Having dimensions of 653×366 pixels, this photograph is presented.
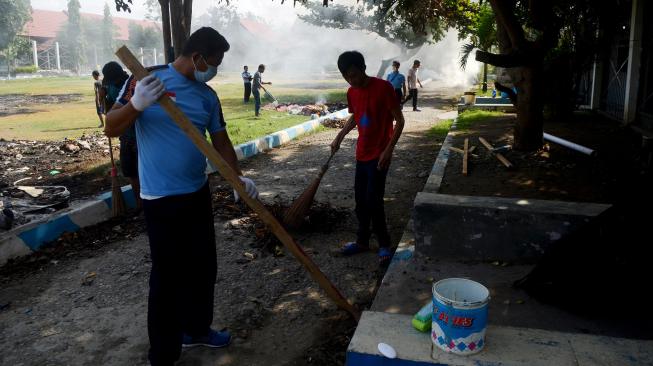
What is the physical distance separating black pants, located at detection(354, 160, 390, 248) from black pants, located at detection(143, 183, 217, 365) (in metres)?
1.64

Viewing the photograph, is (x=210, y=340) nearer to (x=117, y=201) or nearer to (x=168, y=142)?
(x=168, y=142)

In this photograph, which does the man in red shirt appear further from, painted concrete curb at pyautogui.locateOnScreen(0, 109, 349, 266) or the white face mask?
painted concrete curb at pyautogui.locateOnScreen(0, 109, 349, 266)

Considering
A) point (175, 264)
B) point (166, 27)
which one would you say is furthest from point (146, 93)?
point (166, 27)

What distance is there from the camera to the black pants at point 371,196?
4.13 meters

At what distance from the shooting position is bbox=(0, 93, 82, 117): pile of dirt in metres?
16.3

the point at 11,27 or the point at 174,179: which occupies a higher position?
the point at 11,27

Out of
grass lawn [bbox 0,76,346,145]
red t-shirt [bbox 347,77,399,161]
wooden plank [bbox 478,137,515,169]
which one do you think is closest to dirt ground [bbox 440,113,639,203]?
wooden plank [bbox 478,137,515,169]

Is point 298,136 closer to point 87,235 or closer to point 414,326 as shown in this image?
point 87,235

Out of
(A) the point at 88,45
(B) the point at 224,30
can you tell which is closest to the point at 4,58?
(A) the point at 88,45

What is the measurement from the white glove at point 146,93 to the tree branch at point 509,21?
5.18 meters

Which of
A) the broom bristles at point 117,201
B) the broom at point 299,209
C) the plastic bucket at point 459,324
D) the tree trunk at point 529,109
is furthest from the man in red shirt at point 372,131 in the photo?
the tree trunk at point 529,109

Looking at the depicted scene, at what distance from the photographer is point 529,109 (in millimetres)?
6664

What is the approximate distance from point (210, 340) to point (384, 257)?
1750mm

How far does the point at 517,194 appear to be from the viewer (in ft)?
16.1
